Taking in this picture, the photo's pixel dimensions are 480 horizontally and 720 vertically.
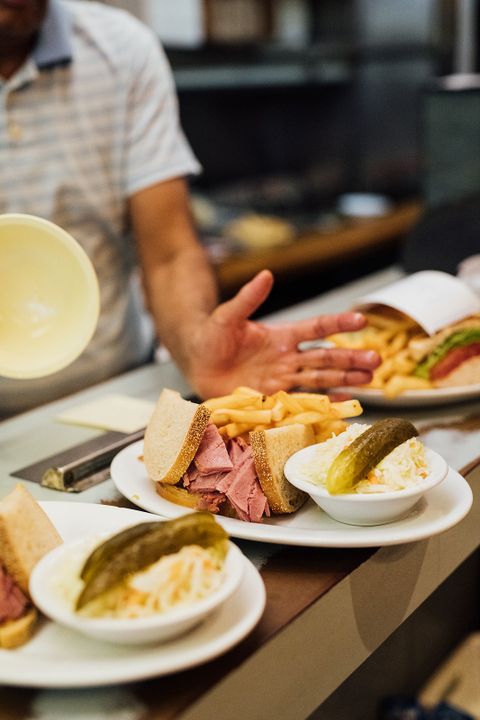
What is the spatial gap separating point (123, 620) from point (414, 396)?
91 centimetres

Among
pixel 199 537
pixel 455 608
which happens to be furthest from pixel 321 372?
pixel 455 608

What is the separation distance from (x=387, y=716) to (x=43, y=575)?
1.30 m

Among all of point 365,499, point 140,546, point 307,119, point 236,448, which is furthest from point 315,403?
point 307,119

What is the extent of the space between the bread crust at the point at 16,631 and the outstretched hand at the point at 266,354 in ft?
2.57

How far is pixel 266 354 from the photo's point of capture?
1665mm

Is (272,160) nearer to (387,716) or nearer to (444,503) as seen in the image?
(387,716)

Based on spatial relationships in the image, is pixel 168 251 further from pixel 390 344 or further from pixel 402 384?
pixel 402 384

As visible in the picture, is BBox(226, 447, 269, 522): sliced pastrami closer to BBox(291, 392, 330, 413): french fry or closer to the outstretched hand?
BBox(291, 392, 330, 413): french fry

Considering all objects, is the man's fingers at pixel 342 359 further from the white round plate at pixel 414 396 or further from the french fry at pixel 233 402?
the french fry at pixel 233 402

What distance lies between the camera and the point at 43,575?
3.03 feet

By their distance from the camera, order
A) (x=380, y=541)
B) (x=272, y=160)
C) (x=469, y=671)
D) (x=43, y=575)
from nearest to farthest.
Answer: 1. (x=43, y=575)
2. (x=380, y=541)
3. (x=469, y=671)
4. (x=272, y=160)

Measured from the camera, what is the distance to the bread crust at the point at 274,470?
3.78ft

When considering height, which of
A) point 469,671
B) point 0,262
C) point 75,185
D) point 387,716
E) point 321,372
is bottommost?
point 469,671

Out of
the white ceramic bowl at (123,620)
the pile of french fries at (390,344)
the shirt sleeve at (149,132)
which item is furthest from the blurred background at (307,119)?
the white ceramic bowl at (123,620)
